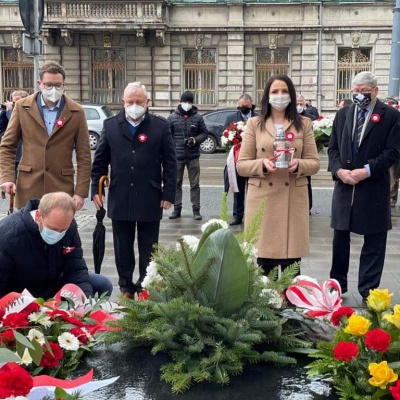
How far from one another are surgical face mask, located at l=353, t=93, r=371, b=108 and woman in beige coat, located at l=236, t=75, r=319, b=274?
0.59m

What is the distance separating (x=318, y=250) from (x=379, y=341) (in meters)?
6.24

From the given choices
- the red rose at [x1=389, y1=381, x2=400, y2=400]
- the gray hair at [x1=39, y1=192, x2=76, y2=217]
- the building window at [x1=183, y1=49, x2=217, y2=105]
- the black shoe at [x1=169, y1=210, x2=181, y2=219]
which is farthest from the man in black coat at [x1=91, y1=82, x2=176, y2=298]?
the building window at [x1=183, y1=49, x2=217, y2=105]

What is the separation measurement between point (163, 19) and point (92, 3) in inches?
124

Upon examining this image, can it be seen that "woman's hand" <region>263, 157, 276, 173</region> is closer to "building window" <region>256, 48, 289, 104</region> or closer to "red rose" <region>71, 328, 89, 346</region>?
"red rose" <region>71, 328, 89, 346</region>

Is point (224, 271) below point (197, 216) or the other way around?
the other way around

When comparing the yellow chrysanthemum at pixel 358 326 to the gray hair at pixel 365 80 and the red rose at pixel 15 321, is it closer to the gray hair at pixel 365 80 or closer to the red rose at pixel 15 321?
the red rose at pixel 15 321

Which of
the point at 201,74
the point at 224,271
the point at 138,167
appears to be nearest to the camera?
the point at 224,271

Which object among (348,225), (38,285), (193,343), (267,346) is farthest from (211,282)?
(348,225)

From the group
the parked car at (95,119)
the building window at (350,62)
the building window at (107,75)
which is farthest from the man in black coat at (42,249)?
the building window at (350,62)

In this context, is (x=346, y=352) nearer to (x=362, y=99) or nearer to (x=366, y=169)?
(x=366, y=169)

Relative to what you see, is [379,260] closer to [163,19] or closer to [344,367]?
[344,367]

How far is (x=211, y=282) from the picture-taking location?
89.7 inches

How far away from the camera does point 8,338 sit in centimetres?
232

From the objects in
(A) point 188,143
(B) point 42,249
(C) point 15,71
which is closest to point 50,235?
(B) point 42,249
